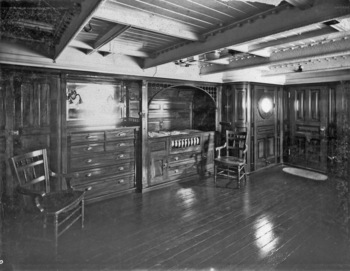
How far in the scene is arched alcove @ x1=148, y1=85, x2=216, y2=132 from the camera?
554 cm

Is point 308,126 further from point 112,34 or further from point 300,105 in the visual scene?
point 112,34

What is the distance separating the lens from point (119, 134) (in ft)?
14.2

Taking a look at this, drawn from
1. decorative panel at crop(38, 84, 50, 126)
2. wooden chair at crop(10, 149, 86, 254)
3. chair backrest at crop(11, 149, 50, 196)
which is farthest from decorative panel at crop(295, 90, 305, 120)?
chair backrest at crop(11, 149, 50, 196)

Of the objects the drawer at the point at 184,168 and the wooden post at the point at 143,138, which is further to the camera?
the drawer at the point at 184,168

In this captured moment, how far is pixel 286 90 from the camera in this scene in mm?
6602

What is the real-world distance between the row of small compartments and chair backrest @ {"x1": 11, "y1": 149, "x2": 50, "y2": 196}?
2.49 metres

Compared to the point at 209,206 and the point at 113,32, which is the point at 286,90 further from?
the point at 113,32

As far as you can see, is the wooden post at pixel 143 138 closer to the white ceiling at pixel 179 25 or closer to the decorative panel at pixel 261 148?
the white ceiling at pixel 179 25

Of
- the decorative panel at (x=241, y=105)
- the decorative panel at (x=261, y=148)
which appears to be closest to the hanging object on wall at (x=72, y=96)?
the decorative panel at (x=241, y=105)

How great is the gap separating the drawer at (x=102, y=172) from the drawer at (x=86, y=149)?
296 mm

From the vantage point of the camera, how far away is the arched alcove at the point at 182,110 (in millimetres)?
5540

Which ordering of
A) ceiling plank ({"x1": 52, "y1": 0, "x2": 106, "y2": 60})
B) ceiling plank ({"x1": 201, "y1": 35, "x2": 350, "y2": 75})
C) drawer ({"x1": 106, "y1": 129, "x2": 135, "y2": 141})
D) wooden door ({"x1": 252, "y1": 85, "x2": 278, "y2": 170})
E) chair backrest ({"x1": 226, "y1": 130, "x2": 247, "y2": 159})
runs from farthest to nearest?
wooden door ({"x1": 252, "y1": 85, "x2": 278, "y2": 170}) → chair backrest ({"x1": 226, "y1": 130, "x2": 247, "y2": 159}) → drawer ({"x1": 106, "y1": 129, "x2": 135, "y2": 141}) → ceiling plank ({"x1": 201, "y1": 35, "x2": 350, "y2": 75}) → ceiling plank ({"x1": 52, "y1": 0, "x2": 106, "y2": 60})

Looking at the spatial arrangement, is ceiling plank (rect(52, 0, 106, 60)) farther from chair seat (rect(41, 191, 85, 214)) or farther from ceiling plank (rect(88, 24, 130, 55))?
chair seat (rect(41, 191, 85, 214))

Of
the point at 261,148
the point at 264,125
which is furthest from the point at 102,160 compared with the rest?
the point at 264,125
